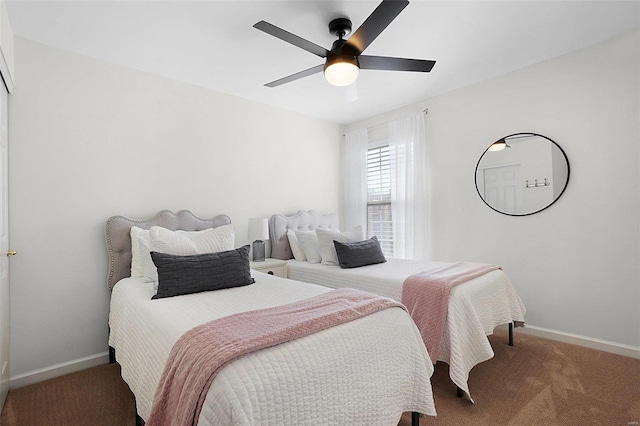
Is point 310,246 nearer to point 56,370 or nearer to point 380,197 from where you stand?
point 380,197

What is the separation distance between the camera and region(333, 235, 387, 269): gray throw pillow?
10.3 ft

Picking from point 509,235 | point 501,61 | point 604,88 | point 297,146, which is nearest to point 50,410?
point 297,146

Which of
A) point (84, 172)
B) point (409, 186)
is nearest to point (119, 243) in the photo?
point (84, 172)

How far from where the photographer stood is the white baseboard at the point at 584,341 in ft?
8.61

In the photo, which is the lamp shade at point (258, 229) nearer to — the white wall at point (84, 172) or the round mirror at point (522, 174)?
the white wall at point (84, 172)

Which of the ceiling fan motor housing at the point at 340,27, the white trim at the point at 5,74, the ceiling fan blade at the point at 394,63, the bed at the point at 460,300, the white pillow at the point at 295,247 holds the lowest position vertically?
the bed at the point at 460,300

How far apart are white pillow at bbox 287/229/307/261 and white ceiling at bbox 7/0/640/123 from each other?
1692 millimetres

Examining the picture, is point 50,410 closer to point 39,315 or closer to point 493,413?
point 39,315

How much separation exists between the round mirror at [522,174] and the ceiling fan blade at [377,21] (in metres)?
2.06

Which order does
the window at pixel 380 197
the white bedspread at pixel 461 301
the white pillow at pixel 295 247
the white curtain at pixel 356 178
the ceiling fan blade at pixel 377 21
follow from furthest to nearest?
the white curtain at pixel 356 178 → the window at pixel 380 197 → the white pillow at pixel 295 247 → the white bedspread at pixel 461 301 → the ceiling fan blade at pixel 377 21

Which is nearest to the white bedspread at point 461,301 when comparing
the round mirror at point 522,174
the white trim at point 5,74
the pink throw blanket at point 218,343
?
the pink throw blanket at point 218,343

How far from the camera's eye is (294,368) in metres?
1.21

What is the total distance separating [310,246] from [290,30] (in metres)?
2.11

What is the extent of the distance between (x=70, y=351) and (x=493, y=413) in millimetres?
3057
